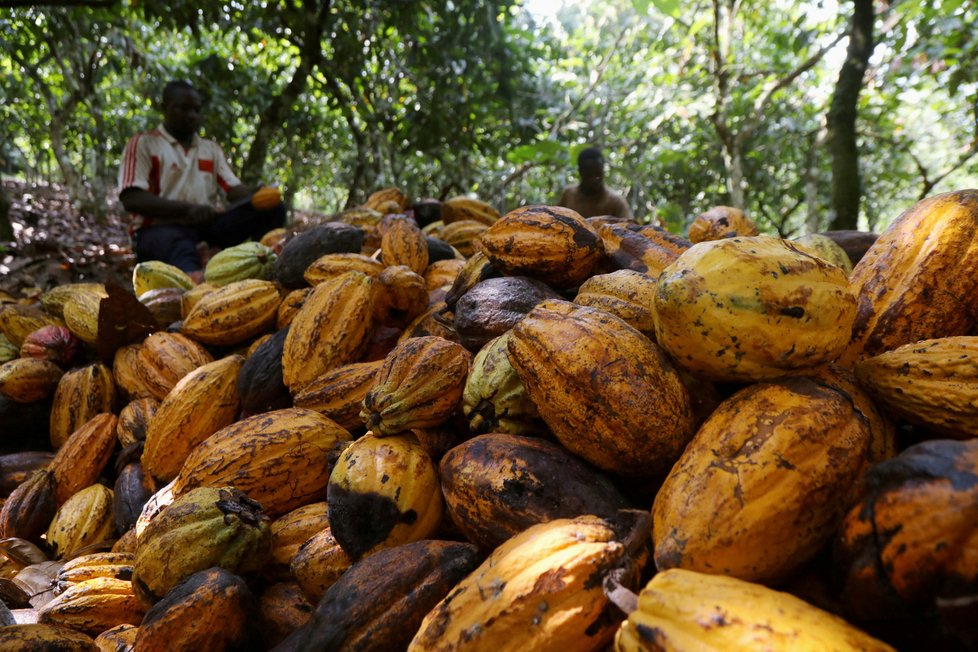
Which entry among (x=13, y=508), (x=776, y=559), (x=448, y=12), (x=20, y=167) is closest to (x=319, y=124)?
(x=448, y=12)

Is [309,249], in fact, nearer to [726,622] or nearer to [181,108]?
[726,622]

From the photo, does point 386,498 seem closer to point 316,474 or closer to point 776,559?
point 316,474

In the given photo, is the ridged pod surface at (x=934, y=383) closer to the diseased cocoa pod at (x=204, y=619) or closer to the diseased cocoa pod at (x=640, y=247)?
the diseased cocoa pod at (x=640, y=247)

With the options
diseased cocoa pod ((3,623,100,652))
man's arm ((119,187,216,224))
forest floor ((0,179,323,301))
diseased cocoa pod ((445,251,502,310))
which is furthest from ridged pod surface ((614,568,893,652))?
man's arm ((119,187,216,224))

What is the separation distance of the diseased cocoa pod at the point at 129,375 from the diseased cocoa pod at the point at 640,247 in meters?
1.96

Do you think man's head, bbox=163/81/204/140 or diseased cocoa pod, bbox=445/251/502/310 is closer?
diseased cocoa pod, bbox=445/251/502/310

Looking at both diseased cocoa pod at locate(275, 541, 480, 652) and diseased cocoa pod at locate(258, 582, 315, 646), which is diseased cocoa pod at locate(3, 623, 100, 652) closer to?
diseased cocoa pod at locate(258, 582, 315, 646)

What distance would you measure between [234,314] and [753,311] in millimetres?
2046

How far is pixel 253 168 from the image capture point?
5.84 meters

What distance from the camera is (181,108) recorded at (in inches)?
174

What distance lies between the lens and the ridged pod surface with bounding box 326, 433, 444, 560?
124 centimetres

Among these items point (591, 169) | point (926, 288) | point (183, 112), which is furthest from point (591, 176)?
point (926, 288)

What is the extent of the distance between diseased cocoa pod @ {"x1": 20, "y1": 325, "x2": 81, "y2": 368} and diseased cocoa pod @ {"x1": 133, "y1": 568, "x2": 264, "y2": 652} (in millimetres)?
1945

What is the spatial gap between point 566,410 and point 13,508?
2.17 meters
